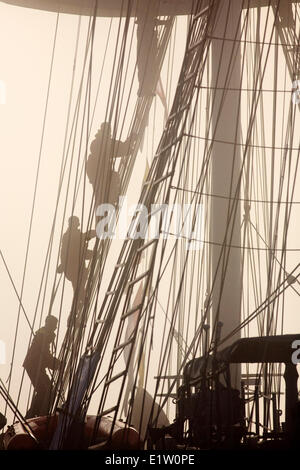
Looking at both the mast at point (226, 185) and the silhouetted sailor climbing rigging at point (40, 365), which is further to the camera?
the mast at point (226, 185)

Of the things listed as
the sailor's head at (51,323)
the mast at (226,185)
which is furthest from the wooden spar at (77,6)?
the sailor's head at (51,323)

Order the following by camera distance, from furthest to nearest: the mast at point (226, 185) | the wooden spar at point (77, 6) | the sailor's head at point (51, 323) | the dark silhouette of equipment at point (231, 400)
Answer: the wooden spar at point (77, 6) < the mast at point (226, 185) < the sailor's head at point (51, 323) < the dark silhouette of equipment at point (231, 400)

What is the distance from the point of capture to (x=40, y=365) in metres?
4.55

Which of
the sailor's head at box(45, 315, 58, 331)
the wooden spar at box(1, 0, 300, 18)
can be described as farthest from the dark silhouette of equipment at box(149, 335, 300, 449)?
the wooden spar at box(1, 0, 300, 18)

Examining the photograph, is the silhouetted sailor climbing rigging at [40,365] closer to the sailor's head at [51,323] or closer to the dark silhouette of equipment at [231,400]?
the sailor's head at [51,323]

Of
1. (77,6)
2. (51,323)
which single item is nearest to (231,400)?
(51,323)

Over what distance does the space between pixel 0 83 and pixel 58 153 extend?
960mm

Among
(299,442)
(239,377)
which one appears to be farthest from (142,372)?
(299,442)

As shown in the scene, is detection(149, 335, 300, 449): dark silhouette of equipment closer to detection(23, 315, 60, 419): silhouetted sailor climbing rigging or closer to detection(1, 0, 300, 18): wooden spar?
detection(23, 315, 60, 419): silhouetted sailor climbing rigging

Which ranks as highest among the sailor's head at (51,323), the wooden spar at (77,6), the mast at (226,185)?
the wooden spar at (77,6)

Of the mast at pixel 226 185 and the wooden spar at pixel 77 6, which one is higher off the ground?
the wooden spar at pixel 77 6

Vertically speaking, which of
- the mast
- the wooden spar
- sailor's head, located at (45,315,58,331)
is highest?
the wooden spar

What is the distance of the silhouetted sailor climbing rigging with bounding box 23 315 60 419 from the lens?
15.0ft

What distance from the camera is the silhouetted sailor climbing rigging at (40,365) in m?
4.57
